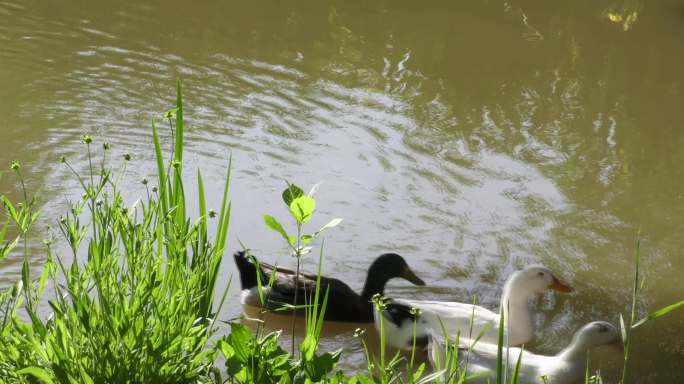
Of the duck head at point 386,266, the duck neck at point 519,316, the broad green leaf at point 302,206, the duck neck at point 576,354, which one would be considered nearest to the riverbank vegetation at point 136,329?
the broad green leaf at point 302,206

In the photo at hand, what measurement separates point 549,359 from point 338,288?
1310 mm

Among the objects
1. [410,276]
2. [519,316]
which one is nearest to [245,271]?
[410,276]

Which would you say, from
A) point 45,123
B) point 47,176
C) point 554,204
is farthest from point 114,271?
point 45,123

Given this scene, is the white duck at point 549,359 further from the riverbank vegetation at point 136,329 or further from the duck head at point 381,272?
the riverbank vegetation at point 136,329

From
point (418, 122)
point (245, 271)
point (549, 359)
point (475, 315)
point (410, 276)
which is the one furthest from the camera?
point (418, 122)

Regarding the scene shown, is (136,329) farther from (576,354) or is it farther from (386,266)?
(386,266)

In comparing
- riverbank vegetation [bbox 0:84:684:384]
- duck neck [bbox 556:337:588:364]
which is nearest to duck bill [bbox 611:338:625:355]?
duck neck [bbox 556:337:588:364]

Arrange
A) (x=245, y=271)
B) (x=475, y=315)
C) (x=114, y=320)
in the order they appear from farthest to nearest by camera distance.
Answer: (x=245, y=271) → (x=475, y=315) → (x=114, y=320)

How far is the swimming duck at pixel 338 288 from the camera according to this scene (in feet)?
20.5

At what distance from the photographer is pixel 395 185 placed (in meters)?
8.00

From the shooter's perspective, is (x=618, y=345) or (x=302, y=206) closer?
(x=302, y=206)

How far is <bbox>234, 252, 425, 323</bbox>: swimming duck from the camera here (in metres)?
6.25

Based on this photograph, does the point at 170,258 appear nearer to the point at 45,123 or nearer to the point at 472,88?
the point at 45,123

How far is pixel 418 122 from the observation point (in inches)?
364
